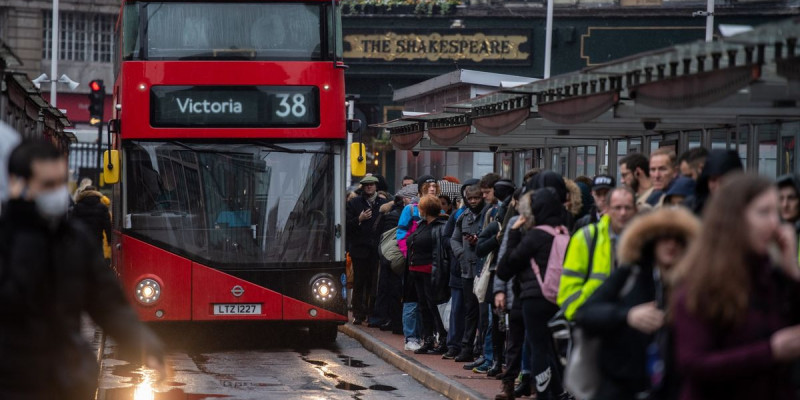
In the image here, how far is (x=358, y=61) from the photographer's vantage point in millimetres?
36438

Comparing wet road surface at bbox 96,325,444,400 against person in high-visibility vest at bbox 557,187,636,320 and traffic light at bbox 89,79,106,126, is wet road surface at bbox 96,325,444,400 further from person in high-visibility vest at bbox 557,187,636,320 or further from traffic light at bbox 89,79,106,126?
traffic light at bbox 89,79,106,126

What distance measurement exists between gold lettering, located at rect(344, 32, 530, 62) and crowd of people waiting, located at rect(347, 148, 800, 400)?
66.4ft

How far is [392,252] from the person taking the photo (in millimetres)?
16109

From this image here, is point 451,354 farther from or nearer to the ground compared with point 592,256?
nearer to the ground

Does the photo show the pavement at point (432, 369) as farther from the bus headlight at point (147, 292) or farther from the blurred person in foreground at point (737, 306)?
the blurred person in foreground at point (737, 306)

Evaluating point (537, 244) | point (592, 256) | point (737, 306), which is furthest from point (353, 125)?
point (737, 306)

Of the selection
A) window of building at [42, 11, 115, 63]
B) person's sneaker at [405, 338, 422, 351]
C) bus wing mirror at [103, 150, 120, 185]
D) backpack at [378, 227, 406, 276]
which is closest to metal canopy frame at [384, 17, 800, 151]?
backpack at [378, 227, 406, 276]

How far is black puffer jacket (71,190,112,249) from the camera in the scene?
20.8m

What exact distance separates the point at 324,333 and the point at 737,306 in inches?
485

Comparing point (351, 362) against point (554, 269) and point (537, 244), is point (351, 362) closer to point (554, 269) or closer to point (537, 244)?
point (537, 244)

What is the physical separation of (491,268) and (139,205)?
14.8 feet

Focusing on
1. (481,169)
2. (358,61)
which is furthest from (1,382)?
(358,61)

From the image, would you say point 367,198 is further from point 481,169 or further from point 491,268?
point 491,268

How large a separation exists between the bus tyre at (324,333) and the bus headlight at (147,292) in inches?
86.3
